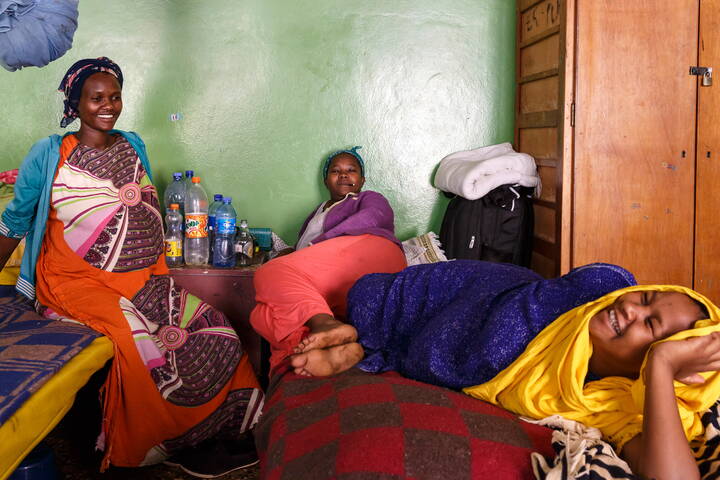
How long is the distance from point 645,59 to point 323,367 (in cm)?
214

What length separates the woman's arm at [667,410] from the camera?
54.1 inches

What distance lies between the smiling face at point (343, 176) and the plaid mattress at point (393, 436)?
189cm

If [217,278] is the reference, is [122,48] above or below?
above

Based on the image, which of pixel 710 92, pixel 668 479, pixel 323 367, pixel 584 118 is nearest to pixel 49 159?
pixel 323 367

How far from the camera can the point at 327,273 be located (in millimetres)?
2758

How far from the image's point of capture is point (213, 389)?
9.58 ft

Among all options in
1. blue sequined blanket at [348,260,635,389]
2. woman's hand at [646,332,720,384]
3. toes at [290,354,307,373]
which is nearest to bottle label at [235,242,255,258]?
blue sequined blanket at [348,260,635,389]

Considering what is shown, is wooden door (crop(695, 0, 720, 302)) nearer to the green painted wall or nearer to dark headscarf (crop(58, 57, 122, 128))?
the green painted wall

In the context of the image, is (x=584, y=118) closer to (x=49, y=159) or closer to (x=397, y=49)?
(x=397, y=49)

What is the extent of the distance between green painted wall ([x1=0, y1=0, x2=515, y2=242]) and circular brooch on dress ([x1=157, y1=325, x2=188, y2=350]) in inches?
44.2

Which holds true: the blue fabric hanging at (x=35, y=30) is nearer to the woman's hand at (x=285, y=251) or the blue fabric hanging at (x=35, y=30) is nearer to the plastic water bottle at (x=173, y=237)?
the plastic water bottle at (x=173, y=237)

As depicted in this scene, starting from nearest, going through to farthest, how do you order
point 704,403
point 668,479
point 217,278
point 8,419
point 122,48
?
1. point 668,479
2. point 704,403
3. point 8,419
4. point 217,278
5. point 122,48

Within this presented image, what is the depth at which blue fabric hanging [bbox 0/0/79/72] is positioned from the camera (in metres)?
2.87

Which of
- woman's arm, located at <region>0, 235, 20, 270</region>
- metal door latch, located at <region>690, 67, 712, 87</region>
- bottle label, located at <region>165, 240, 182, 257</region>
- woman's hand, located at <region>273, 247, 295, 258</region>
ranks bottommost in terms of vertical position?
woman's hand, located at <region>273, 247, 295, 258</region>
